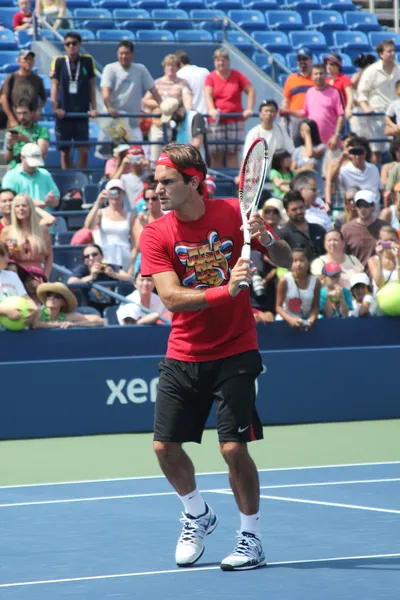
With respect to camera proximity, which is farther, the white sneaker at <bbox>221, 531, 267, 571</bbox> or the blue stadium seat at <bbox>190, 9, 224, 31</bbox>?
the blue stadium seat at <bbox>190, 9, 224, 31</bbox>

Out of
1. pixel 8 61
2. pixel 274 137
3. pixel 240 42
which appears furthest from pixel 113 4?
pixel 274 137

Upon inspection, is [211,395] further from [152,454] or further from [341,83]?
[341,83]

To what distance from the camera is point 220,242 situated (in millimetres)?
5406

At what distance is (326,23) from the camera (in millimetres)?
20938

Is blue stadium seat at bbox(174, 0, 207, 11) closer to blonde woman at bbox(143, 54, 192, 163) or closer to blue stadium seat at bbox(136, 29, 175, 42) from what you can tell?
blue stadium seat at bbox(136, 29, 175, 42)

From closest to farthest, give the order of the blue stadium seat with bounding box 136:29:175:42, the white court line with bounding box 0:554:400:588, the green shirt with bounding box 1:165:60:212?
the white court line with bounding box 0:554:400:588, the green shirt with bounding box 1:165:60:212, the blue stadium seat with bounding box 136:29:175:42

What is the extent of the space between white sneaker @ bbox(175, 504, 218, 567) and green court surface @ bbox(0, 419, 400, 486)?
2.94 metres

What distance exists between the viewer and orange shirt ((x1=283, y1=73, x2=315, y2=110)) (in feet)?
50.7

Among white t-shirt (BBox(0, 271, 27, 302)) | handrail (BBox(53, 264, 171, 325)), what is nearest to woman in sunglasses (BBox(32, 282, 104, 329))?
white t-shirt (BBox(0, 271, 27, 302))

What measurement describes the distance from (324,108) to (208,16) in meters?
5.66

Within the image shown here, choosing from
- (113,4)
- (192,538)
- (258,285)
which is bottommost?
(258,285)

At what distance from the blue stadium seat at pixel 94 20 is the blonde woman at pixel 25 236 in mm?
8101

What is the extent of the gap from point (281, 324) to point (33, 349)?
7.31 feet

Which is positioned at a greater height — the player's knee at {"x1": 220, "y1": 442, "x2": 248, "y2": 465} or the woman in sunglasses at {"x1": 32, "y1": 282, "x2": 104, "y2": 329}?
the player's knee at {"x1": 220, "y1": 442, "x2": 248, "y2": 465}
